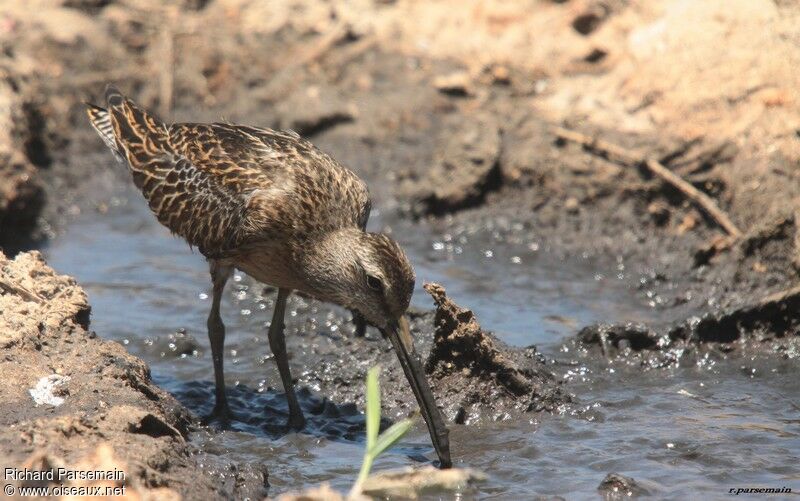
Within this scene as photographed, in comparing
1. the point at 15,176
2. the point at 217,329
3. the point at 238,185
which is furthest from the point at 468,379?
the point at 15,176

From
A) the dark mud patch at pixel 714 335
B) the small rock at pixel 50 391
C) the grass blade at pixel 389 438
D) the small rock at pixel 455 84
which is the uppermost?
the small rock at pixel 455 84

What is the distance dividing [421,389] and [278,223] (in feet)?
4.74

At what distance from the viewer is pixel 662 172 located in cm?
916

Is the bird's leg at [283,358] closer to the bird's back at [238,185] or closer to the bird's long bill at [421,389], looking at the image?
the bird's back at [238,185]

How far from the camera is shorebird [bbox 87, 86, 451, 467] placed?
631 centimetres

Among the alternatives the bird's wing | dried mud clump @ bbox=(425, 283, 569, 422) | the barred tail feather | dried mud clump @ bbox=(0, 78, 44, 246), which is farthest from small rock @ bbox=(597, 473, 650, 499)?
dried mud clump @ bbox=(0, 78, 44, 246)

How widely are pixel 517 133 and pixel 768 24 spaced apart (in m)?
2.26

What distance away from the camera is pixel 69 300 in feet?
20.7

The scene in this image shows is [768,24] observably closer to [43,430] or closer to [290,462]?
[290,462]

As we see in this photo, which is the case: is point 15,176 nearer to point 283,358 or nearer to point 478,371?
point 283,358

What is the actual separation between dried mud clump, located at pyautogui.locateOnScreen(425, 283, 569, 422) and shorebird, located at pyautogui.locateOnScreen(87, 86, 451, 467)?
41 centimetres

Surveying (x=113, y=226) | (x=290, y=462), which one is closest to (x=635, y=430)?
(x=290, y=462)

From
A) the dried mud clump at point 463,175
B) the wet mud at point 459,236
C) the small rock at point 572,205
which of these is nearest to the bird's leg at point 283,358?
the wet mud at point 459,236

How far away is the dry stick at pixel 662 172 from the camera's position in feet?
28.8
